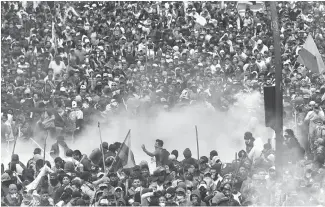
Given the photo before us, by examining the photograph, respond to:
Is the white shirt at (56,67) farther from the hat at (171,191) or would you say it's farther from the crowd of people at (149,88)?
the hat at (171,191)

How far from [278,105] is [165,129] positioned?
8885 mm

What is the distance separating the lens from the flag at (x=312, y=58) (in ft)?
73.0

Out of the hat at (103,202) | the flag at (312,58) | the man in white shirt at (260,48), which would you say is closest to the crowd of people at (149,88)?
the hat at (103,202)

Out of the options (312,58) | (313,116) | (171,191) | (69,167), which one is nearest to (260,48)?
(312,58)

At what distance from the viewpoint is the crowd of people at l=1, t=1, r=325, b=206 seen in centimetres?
1752

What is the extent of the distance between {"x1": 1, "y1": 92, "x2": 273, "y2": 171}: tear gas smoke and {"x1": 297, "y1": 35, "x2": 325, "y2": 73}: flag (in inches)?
71.0

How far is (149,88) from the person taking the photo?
25.7 meters

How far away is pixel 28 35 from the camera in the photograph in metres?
30.0

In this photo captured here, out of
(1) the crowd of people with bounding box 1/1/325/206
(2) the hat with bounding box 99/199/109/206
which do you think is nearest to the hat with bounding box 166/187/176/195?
(1) the crowd of people with bounding box 1/1/325/206

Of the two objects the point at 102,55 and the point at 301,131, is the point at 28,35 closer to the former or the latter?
the point at 102,55

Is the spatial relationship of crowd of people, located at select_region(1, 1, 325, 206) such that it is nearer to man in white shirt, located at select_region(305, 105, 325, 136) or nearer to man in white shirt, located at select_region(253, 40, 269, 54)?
man in white shirt, located at select_region(305, 105, 325, 136)

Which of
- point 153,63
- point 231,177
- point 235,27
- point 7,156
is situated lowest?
point 231,177

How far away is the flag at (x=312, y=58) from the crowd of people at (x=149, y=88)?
0.91 metres

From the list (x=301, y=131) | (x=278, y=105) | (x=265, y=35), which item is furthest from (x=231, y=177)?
(x=265, y=35)
